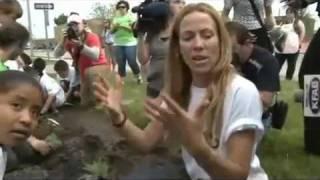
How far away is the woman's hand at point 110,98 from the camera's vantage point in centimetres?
267

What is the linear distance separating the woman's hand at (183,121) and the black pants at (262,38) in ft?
10.5

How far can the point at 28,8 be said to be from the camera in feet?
37.3

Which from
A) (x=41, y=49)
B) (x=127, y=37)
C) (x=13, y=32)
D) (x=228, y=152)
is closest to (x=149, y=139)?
(x=228, y=152)

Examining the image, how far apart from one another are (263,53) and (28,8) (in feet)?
23.9

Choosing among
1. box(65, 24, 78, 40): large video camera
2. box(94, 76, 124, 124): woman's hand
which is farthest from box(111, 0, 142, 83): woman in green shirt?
box(94, 76, 124, 124): woman's hand

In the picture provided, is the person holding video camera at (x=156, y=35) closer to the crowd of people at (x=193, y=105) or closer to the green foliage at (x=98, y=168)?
the green foliage at (x=98, y=168)

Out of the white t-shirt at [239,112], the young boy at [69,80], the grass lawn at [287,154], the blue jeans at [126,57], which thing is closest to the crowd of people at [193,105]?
the white t-shirt at [239,112]

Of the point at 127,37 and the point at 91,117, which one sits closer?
the point at 91,117

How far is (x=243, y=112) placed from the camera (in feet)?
7.97

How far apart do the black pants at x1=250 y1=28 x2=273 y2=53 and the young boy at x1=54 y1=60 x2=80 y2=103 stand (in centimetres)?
376

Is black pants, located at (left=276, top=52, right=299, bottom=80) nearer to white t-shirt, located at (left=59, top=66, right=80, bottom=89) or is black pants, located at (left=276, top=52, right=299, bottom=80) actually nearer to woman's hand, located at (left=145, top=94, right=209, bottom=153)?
white t-shirt, located at (left=59, top=66, right=80, bottom=89)

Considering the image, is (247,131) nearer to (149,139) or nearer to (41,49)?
(149,139)

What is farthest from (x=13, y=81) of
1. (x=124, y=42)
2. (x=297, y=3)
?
(x=124, y=42)

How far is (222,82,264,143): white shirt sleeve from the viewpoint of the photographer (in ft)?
7.88
